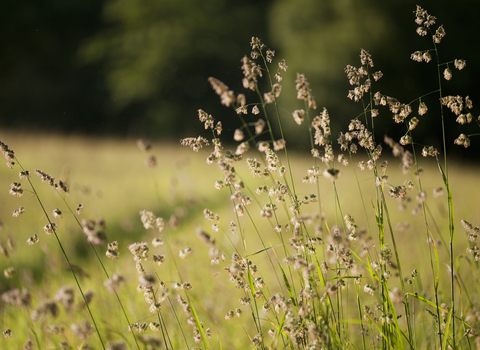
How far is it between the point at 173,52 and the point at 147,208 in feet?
10.2

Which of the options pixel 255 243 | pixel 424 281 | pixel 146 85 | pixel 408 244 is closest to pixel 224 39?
pixel 146 85

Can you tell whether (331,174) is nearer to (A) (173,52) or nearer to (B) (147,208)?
(B) (147,208)

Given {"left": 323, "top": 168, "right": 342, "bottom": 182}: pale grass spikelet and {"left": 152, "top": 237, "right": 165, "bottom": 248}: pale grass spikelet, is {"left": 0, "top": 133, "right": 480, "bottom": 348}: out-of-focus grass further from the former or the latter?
{"left": 323, "top": 168, "right": 342, "bottom": 182}: pale grass spikelet

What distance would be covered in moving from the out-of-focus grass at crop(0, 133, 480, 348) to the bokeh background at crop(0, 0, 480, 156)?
0.66 metres

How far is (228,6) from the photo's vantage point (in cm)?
675

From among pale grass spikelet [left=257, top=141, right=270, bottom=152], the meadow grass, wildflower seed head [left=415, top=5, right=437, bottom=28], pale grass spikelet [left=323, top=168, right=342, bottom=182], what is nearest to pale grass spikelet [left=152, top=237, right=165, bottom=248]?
the meadow grass

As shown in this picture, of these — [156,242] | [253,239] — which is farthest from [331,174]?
[253,239]

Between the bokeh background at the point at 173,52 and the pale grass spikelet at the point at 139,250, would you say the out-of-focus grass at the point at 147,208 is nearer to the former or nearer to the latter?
the pale grass spikelet at the point at 139,250

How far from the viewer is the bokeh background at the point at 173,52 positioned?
18.2ft

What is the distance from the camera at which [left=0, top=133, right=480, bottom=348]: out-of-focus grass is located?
2273 mm

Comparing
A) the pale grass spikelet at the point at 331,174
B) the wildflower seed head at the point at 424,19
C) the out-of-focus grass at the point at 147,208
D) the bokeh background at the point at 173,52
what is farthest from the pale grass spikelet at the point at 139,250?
the bokeh background at the point at 173,52

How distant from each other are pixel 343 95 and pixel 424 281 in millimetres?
3772

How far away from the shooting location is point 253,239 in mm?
3488

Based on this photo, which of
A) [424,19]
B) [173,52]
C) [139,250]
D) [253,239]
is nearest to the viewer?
[139,250]
